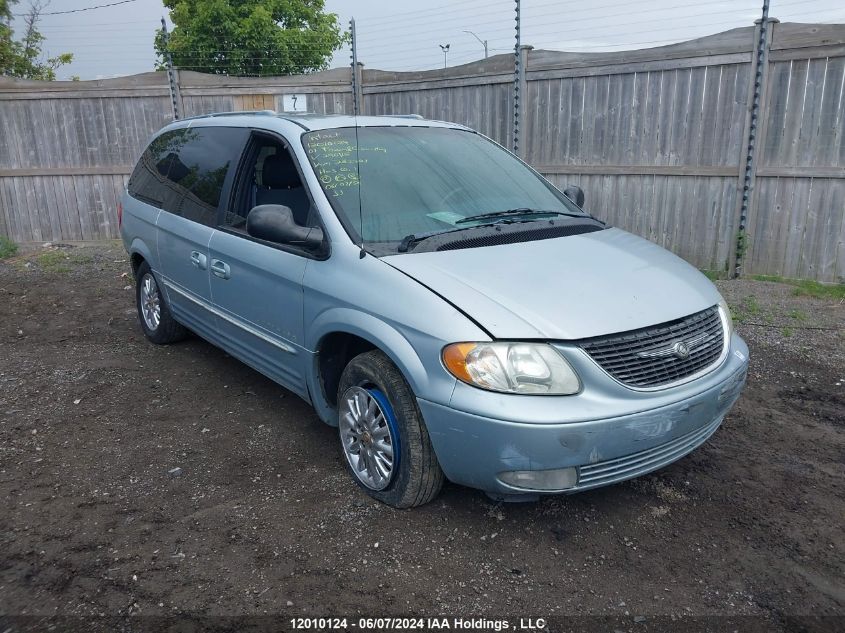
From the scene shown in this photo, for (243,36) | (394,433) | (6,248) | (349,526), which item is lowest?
(349,526)

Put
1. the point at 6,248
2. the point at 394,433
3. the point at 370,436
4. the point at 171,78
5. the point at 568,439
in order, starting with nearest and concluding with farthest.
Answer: the point at 568,439, the point at 394,433, the point at 370,436, the point at 6,248, the point at 171,78

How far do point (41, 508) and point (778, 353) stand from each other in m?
5.24

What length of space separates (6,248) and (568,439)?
1017 centimetres


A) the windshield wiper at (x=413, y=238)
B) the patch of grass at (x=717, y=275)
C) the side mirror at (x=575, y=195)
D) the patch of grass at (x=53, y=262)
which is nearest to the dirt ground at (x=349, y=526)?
the windshield wiper at (x=413, y=238)

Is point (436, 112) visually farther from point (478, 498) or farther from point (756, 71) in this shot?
point (478, 498)

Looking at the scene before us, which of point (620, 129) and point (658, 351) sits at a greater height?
point (620, 129)

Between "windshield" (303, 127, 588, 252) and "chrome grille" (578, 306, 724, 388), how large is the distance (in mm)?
1124

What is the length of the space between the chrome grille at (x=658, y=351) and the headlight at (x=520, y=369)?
141 millimetres

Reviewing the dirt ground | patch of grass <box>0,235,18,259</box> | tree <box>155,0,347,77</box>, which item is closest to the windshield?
the dirt ground

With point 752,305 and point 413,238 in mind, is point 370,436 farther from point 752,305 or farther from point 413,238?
point 752,305

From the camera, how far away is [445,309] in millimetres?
2828

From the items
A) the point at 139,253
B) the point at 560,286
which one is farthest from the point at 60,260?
the point at 560,286

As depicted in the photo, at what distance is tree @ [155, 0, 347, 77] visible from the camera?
72.6 ft

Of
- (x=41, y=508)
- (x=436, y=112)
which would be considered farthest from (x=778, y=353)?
(x=436, y=112)
